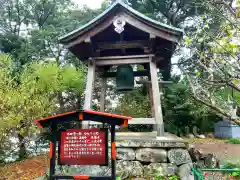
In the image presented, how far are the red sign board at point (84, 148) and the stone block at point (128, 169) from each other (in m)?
1.86

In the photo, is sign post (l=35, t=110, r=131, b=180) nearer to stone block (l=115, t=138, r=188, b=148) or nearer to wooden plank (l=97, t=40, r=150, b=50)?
stone block (l=115, t=138, r=188, b=148)

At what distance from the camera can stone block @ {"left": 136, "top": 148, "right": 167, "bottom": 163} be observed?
18.9 ft

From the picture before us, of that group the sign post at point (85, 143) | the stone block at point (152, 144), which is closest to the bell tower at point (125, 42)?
the stone block at point (152, 144)

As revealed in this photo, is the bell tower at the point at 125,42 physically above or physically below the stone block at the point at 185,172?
above

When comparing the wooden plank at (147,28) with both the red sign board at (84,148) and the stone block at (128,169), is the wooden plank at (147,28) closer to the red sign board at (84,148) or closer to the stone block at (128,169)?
the stone block at (128,169)

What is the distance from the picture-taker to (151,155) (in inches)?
228

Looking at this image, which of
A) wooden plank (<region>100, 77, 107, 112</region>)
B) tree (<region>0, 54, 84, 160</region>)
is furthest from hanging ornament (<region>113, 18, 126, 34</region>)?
tree (<region>0, 54, 84, 160</region>)

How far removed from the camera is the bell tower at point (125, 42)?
6.38 metres

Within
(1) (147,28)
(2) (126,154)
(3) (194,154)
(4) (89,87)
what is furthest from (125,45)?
(3) (194,154)

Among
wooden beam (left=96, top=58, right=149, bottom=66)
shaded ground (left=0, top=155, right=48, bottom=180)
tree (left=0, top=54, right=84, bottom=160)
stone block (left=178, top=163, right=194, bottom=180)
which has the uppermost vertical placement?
wooden beam (left=96, top=58, right=149, bottom=66)

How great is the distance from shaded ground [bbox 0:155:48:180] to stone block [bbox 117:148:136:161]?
2157mm

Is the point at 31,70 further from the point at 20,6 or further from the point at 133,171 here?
the point at 20,6

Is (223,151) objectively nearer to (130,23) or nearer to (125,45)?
(125,45)

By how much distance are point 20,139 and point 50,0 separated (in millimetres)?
10829
